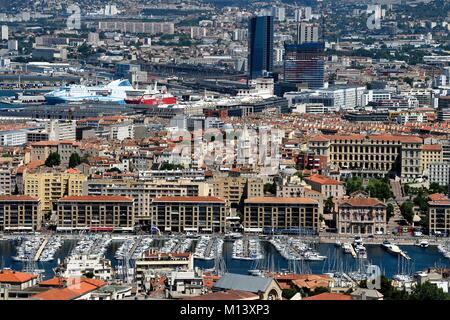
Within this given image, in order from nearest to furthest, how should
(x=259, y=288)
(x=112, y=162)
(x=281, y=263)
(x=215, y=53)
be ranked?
(x=259, y=288) → (x=281, y=263) → (x=112, y=162) → (x=215, y=53)

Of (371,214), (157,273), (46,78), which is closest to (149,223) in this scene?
(371,214)

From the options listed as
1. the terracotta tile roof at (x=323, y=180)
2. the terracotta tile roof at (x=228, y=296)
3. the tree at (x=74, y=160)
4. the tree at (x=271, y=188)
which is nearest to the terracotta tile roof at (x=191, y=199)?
the tree at (x=271, y=188)

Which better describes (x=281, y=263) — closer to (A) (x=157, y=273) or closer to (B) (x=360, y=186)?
(A) (x=157, y=273)

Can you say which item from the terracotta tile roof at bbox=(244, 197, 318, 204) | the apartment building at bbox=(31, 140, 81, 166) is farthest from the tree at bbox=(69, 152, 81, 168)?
the terracotta tile roof at bbox=(244, 197, 318, 204)

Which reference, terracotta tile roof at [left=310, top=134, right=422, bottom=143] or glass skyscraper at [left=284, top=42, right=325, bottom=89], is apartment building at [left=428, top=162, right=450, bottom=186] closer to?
terracotta tile roof at [left=310, top=134, right=422, bottom=143]

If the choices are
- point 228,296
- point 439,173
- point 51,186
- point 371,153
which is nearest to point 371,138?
point 371,153
